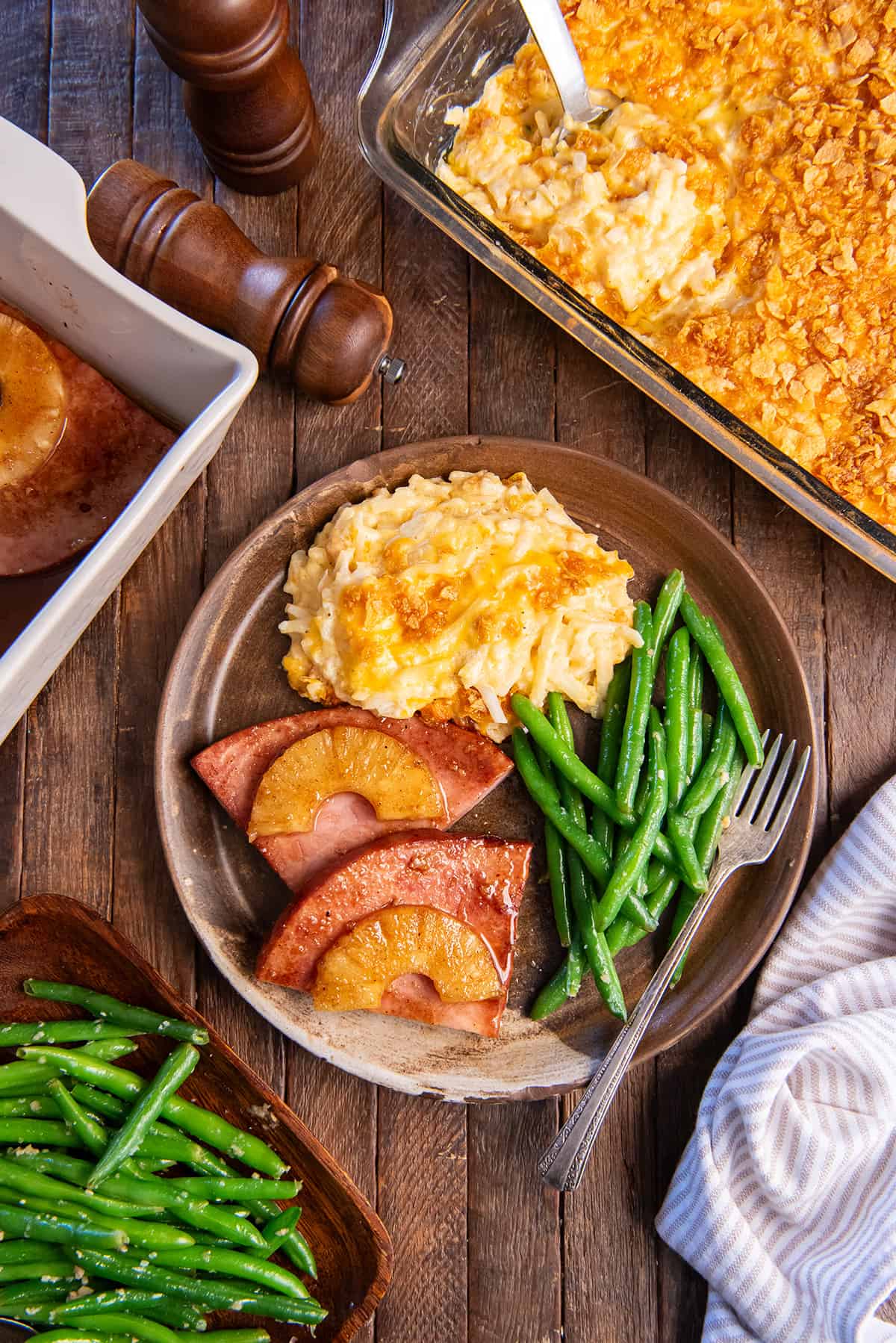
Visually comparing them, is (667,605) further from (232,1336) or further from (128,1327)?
(128,1327)

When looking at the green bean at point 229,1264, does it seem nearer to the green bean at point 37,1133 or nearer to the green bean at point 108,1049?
the green bean at point 37,1133

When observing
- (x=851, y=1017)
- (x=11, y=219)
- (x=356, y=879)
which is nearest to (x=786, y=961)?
(x=851, y=1017)

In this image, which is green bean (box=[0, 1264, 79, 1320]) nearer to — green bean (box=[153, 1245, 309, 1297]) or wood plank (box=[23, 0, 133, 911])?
green bean (box=[153, 1245, 309, 1297])

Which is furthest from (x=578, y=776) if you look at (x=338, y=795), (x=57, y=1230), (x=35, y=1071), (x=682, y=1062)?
(x=57, y=1230)

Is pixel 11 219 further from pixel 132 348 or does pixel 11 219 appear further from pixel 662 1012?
pixel 662 1012

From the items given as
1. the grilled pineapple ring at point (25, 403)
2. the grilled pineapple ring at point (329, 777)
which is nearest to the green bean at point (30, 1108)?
the grilled pineapple ring at point (329, 777)
